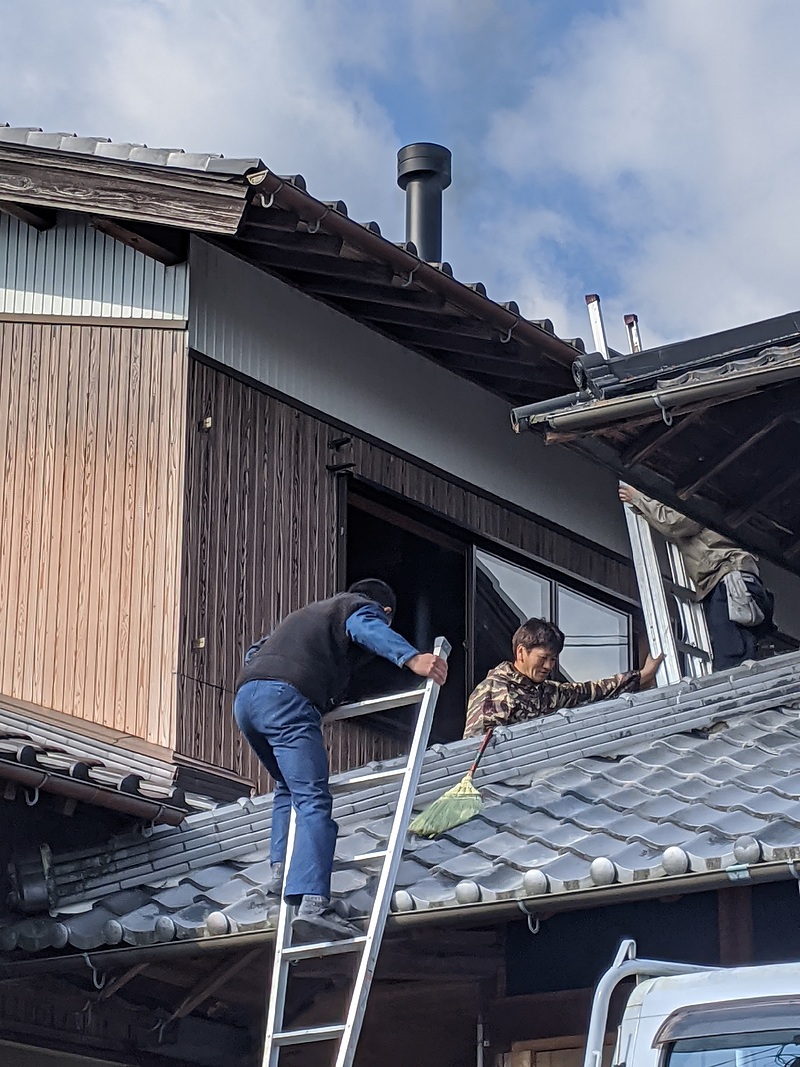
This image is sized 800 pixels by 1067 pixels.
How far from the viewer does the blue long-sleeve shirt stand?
5.79 metres

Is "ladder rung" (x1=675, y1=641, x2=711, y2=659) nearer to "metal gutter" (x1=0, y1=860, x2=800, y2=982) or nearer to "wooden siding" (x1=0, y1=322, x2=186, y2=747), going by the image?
"wooden siding" (x1=0, y1=322, x2=186, y2=747)

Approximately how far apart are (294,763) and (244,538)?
306cm

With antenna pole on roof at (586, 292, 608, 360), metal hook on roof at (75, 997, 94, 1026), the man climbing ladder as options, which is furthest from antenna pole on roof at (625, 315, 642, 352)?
metal hook on roof at (75, 997, 94, 1026)

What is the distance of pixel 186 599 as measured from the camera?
8461mm

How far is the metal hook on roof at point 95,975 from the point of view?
19.9ft

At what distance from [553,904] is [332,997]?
1.69m

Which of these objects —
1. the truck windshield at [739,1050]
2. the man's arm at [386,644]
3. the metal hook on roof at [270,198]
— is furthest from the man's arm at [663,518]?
the truck windshield at [739,1050]

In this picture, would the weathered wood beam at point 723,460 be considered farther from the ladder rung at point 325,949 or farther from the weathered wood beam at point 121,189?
the ladder rung at point 325,949

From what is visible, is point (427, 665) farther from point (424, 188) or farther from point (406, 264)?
point (424, 188)

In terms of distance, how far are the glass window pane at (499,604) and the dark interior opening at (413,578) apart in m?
0.13

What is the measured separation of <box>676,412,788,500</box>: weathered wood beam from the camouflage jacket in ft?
4.18

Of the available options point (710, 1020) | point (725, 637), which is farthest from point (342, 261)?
point (710, 1020)

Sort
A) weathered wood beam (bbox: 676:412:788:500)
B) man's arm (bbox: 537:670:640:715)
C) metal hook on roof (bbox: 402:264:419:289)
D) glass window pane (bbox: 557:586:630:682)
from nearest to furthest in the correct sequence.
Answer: weathered wood beam (bbox: 676:412:788:500) < man's arm (bbox: 537:670:640:715) < metal hook on roof (bbox: 402:264:419:289) < glass window pane (bbox: 557:586:630:682)

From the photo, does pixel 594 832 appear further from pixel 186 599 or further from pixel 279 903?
pixel 186 599
